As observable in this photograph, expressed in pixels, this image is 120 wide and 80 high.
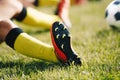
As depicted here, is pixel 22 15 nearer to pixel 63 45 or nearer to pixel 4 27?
pixel 4 27

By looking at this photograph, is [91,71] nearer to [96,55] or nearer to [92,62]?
[92,62]

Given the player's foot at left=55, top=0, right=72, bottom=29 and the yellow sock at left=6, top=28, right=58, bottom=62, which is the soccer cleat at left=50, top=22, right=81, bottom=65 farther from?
the player's foot at left=55, top=0, right=72, bottom=29

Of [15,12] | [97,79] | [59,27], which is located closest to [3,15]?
[15,12]

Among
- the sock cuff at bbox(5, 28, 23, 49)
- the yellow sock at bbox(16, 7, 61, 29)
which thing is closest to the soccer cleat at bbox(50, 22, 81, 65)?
the sock cuff at bbox(5, 28, 23, 49)

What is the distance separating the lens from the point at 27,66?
3334 millimetres

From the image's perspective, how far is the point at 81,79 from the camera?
2.89 meters

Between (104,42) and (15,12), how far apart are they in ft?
3.65

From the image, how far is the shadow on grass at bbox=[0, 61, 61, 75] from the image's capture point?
10.4 ft

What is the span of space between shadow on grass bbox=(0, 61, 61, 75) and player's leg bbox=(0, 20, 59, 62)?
0.07 metres

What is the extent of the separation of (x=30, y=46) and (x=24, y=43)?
7 cm

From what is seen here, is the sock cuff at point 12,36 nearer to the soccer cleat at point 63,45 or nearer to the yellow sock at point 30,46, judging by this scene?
the yellow sock at point 30,46

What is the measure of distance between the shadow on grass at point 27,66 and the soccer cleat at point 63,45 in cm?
13

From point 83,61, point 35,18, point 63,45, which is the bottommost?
point 83,61

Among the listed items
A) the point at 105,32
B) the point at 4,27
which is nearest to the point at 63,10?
the point at 105,32
